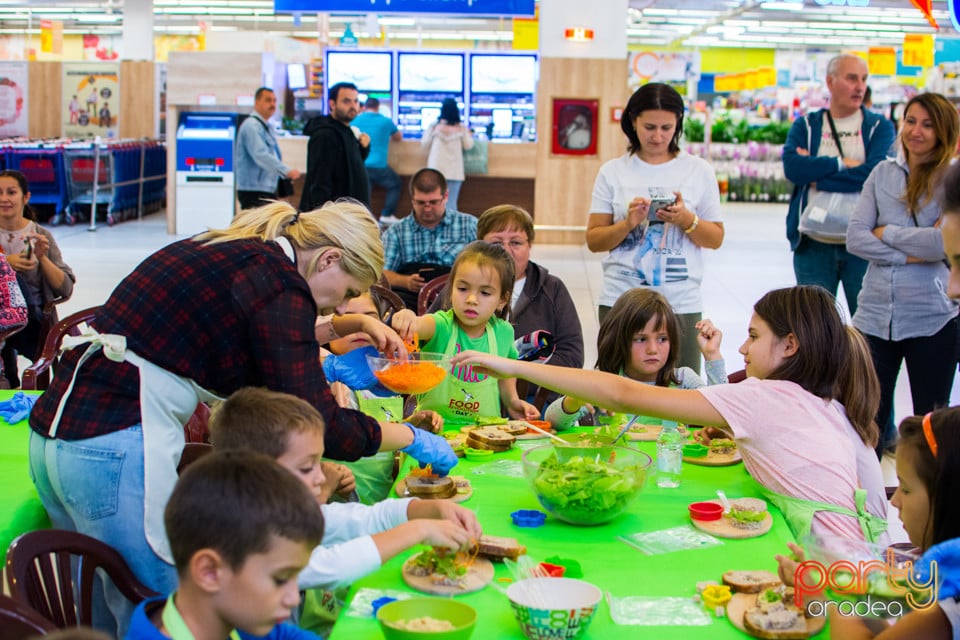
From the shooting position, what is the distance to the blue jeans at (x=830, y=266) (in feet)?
16.5

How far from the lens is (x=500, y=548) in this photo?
1976mm

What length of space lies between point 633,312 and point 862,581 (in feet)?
5.88

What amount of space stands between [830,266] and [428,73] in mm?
9281

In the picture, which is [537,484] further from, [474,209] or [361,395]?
[474,209]

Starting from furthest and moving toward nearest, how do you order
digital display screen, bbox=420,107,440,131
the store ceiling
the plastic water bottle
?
the store ceiling
digital display screen, bbox=420,107,440,131
the plastic water bottle

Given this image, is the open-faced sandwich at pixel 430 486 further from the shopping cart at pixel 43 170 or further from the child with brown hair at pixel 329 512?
the shopping cart at pixel 43 170

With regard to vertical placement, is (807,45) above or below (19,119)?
above

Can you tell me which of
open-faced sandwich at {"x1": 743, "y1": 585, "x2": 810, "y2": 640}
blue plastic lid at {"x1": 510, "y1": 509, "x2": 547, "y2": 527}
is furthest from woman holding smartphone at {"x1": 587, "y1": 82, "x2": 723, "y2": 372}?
open-faced sandwich at {"x1": 743, "y1": 585, "x2": 810, "y2": 640}

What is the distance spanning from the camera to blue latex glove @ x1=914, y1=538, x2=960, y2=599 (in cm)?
162

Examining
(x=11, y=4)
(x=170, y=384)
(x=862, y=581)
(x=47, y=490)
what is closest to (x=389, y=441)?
(x=170, y=384)

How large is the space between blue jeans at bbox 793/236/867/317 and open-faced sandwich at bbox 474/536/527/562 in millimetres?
3429

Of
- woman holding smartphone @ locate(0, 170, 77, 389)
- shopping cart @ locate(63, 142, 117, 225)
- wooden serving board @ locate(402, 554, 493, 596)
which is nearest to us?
wooden serving board @ locate(402, 554, 493, 596)

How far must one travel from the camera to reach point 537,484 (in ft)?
7.29

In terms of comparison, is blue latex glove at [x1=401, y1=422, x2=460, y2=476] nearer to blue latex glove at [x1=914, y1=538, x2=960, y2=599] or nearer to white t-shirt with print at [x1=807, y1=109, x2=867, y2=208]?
blue latex glove at [x1=914, y1=538, x2=960, y2=599]
